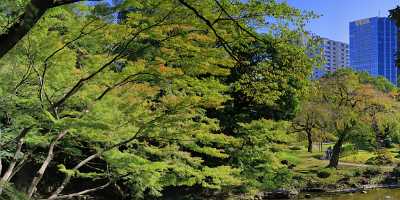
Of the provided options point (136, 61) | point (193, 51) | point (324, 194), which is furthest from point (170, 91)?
point (324, 194)

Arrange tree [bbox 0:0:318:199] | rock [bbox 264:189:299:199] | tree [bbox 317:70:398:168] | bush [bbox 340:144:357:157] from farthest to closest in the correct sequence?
bush [bbox 340:144:357:157]
tree [bbox 317:70:398:168]
rock [bbox 264:189:299:199]
tree [bbox 0:0:318:199]

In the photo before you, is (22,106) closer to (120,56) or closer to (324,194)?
(120,56)

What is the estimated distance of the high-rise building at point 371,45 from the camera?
38.2 metres

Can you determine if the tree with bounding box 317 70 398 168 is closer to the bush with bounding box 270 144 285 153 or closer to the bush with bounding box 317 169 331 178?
the bush with bounding box 317 169 331 178

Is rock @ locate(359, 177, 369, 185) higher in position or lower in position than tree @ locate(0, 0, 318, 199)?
lower

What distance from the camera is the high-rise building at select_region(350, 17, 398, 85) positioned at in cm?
3819

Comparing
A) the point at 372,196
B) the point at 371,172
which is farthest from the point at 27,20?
the point at 371,172

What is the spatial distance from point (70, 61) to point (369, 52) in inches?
1639

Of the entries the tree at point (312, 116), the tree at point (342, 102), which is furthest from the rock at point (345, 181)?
the tree at point (312, 116)

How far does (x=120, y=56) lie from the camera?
27.4ft

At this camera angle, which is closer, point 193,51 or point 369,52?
point 193,51

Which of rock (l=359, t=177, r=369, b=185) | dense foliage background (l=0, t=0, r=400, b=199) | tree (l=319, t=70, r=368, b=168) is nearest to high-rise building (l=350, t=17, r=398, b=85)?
tree (l=319, t=70, r=368, b=168)

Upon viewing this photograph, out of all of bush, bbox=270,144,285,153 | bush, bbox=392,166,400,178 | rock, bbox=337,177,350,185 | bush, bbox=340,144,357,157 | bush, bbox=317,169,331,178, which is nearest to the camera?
bush, bbox=270,144,285,153

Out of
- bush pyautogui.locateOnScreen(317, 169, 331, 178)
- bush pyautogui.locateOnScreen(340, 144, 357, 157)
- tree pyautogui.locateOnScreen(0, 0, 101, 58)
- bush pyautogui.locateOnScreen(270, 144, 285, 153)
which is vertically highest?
tree pyautogui.locateOnScreen(0, 0, 101, 58)
